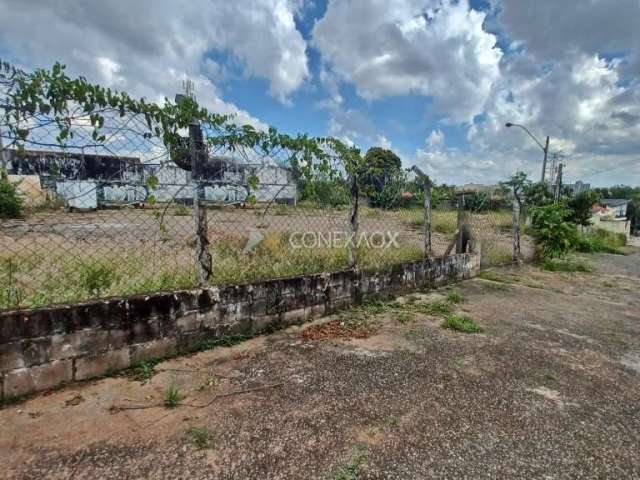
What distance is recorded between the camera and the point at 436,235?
22.0 ft

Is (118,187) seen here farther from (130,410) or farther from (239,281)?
(130,410)

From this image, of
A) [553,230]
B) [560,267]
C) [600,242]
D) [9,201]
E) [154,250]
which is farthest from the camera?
[600,242]

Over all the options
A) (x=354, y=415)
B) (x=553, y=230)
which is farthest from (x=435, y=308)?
(x=553, y=230)

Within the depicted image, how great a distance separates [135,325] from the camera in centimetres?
267

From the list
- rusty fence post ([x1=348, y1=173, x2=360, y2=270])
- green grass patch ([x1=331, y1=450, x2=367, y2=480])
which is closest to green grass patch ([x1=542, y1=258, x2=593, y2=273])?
rusty fence post ([x1=348, y1=173, x2=360, y2=270])

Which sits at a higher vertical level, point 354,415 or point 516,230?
point 516,230

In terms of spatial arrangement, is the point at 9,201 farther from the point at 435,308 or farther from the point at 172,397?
the point at 435,308

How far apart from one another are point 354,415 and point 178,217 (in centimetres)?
233

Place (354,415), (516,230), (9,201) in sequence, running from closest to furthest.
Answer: (354,415) → (9,201) → (516,230)

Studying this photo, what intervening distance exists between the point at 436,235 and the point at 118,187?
18.6ft

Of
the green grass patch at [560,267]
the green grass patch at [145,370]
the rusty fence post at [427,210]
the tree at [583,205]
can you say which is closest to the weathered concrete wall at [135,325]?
the green grass patch at [145,370]

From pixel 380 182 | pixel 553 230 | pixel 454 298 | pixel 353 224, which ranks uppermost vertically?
pixel 380 182

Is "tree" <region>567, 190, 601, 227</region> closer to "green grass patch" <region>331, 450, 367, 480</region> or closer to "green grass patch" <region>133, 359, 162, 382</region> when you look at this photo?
"green grass patch" <region>331, 450, 367, 480</region>

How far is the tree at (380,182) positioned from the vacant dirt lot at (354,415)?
1926 millimetres
